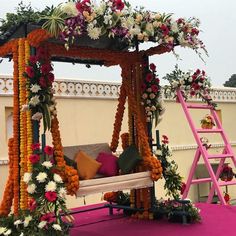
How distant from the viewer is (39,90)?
13.0 ft

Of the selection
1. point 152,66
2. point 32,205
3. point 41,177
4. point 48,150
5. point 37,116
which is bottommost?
point 32,205

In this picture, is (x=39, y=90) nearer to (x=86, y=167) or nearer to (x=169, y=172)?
(x=86, y=167)

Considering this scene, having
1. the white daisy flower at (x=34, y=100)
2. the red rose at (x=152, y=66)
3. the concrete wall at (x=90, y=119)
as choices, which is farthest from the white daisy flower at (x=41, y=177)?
the concrete wall at (x=90, y=119)

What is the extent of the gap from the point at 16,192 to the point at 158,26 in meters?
2.16

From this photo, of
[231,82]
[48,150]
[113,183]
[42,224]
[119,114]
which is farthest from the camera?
[231,82]

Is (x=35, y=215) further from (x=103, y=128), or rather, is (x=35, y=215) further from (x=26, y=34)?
(x=103, y=128)

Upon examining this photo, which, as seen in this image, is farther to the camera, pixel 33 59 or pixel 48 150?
pixel 33 59

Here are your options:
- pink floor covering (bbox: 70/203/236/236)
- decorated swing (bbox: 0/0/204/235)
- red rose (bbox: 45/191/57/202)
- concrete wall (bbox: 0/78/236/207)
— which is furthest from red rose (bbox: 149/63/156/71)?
concrete wall (bbox: 0/78/236/207)

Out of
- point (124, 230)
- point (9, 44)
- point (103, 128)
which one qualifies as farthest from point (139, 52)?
point (103, 128)

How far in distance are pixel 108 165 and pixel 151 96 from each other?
972mm

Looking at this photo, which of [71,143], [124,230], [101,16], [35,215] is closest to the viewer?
[35,215]

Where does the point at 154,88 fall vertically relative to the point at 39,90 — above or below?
above

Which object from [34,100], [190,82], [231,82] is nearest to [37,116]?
[34,100]

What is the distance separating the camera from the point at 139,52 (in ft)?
16.9
